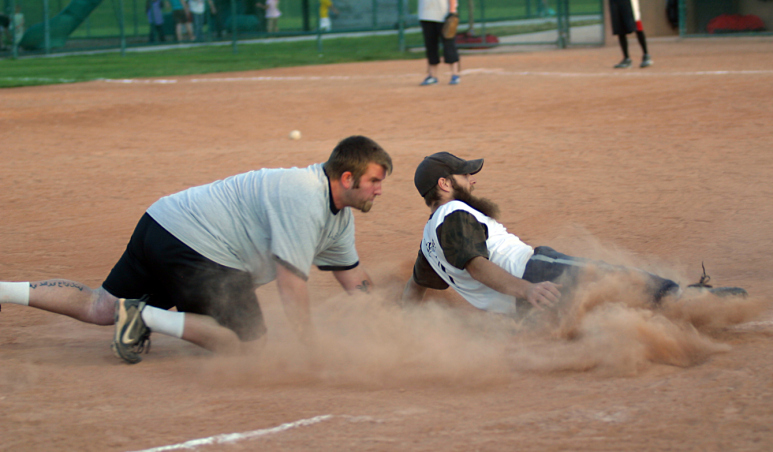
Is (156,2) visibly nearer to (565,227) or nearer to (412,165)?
(412,165)

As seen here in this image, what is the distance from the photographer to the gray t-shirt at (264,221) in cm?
361

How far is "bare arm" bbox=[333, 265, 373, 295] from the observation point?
427 cm

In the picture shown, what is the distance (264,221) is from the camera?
12.5ft

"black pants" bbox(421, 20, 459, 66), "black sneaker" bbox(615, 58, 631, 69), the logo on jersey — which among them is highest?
"black pants" bbox(421, 20, 459, 66)

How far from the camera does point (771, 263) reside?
16.7ft

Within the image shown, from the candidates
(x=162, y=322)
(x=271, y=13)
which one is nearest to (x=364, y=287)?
(x=162, y=322)

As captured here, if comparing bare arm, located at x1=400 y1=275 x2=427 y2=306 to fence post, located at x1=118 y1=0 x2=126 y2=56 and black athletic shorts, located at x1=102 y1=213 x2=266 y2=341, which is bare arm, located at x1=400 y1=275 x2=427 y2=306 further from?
fence post, located at x1=118 y1=0 x2=126 y2=56

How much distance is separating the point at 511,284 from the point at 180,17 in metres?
23.7

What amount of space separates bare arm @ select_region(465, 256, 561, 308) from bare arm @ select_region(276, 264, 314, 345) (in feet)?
2.76

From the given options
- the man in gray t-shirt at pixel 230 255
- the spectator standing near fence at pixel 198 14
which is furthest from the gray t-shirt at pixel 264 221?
the spectator standing near fence at pixel 198 14

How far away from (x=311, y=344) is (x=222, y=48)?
22.6 m

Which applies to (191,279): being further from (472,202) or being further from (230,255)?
(472,202)

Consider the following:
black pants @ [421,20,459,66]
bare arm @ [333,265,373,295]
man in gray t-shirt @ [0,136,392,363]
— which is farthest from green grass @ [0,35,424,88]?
bare arm @ [333,265,373,295]

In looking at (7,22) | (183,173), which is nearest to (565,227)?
(183,173)
